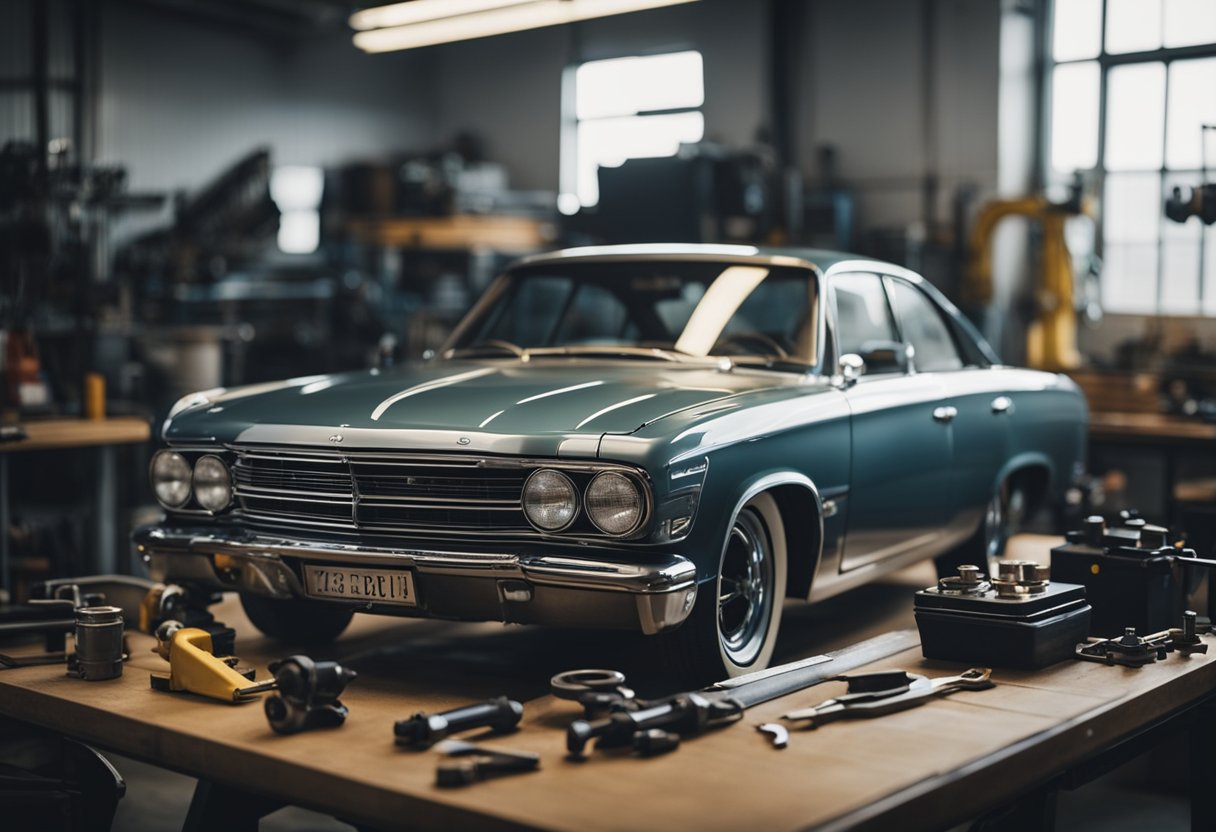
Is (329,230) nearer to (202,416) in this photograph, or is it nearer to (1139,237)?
(1139,237)

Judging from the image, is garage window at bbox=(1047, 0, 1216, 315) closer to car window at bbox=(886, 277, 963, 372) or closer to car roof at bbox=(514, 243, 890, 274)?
car window at bbox=(886, 277, 963, 372)

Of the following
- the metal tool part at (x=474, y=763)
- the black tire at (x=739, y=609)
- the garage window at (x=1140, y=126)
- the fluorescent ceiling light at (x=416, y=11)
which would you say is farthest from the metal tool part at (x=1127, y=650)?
the garage window at (x=1140, y=126)

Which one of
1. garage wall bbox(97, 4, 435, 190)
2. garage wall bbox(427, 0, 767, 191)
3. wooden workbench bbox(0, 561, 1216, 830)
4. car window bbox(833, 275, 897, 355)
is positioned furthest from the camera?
garage wall bbox(97, 4, 435, 190)

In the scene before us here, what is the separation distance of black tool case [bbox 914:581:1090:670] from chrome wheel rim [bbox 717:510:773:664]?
0.39m

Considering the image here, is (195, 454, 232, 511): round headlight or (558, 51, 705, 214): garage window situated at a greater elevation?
(558, 51, 705, 214): garage window

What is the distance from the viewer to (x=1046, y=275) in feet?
31.7

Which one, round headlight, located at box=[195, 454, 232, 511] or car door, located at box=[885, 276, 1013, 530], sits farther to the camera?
car door, located at box=[885, 276, 1013, 530]

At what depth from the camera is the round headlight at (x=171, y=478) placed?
359cm

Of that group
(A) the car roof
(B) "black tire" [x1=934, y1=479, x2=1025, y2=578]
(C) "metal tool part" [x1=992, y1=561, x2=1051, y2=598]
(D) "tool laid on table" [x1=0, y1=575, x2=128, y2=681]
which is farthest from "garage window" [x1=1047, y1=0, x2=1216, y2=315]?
(D) "tool laid on table" [x1=0, y1=575, x2=128, y2=681]

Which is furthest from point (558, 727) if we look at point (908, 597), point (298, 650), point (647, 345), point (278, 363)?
point (278, 363)

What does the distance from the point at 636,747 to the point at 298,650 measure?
4.95 feet

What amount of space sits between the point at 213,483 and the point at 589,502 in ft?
3.68

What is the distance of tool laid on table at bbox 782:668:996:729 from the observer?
2.79m

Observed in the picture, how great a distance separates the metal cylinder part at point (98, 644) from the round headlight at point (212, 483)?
414mm
